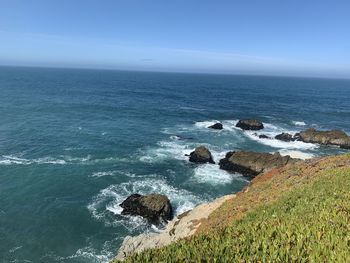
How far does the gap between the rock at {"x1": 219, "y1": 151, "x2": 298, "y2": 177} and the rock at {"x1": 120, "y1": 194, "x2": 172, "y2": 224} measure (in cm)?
1800

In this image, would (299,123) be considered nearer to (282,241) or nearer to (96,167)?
(96,167)

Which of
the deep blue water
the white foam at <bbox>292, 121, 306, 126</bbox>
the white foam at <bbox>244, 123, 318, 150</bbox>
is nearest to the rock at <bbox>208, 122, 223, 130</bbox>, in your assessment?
the deep blue water

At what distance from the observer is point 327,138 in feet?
237

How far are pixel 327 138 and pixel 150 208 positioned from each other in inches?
1894

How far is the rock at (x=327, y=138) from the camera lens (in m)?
71.3

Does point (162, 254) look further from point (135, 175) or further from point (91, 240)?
point (135, 175)

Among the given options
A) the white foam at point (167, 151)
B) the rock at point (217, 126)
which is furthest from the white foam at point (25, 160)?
the rock at point (217, 126)

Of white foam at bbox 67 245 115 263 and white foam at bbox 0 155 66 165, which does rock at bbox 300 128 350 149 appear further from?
white foam at bbox 67 245 115 263

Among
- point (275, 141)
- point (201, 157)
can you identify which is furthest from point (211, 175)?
point (275, 141)

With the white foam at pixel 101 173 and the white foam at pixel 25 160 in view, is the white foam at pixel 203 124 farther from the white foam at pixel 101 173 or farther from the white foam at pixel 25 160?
the white foam at pixel 25 160

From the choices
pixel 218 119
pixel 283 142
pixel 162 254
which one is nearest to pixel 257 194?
pixel 162 254

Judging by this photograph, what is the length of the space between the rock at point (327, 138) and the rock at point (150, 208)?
146 feet

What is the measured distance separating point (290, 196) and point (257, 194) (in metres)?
6.96

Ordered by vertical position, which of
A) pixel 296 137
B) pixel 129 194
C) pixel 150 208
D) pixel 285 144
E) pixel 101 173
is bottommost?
pixel 129 194
